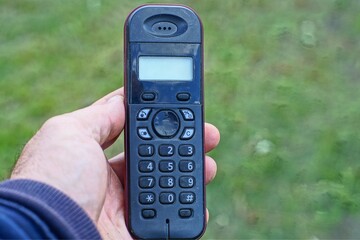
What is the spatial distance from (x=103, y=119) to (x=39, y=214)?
0.91 ft

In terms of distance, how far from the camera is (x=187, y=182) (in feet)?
4.13

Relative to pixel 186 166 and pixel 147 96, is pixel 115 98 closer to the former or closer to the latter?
pixel 147 96

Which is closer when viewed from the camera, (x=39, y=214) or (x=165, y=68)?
(x=39, y=214)

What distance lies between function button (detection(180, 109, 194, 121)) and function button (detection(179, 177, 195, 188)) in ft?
0.35

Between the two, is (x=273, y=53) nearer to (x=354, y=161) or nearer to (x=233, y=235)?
(x=354, y=161)

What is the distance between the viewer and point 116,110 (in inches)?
49.2

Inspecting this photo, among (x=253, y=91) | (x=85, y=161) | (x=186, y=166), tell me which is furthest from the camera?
(x=253, y=91)

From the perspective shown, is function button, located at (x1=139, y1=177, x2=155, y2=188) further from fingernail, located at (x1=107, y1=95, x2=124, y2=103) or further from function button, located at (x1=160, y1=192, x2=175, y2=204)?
fingernail, located at (x1=107, y1=95, x2=124, y2=103)

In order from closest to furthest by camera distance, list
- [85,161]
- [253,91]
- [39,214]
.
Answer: [39,214] < [85,161] < [253,91]

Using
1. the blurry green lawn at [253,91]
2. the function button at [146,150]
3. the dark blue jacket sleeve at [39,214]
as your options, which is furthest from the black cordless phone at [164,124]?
Answer: the blurry green lawn at [253,91]

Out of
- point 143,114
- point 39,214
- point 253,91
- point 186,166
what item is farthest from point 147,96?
point 253,91

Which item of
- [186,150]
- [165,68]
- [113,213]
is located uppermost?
[165,68]

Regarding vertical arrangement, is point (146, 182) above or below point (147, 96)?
below

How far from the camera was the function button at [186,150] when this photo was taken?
127 centimetres
